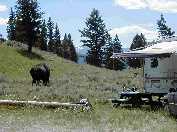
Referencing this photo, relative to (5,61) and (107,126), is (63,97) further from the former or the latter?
(5,61)

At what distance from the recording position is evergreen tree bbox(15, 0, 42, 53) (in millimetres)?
80750

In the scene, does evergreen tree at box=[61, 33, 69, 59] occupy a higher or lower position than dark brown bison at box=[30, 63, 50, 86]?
higher

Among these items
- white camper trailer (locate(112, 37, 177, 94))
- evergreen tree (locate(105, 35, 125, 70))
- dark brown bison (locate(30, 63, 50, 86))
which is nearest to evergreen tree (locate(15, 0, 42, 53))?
evergreen tree (locate(105, 35, 125, 70))

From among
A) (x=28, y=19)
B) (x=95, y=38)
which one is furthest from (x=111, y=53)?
(x=28, y=19)

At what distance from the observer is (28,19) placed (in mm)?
81125

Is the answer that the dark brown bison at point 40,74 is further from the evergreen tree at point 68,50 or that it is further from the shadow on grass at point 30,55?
the evergreen tree at point 68,50

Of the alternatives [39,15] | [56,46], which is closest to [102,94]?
[39,15]

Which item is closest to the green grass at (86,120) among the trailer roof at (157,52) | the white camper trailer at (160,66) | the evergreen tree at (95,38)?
the white camper trailer at (160,66)

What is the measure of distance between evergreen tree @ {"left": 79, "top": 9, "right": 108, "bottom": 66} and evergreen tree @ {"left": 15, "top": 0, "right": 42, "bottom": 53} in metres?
23.5

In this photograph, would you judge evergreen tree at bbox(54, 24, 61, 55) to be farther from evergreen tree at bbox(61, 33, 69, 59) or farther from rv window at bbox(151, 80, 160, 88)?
rv window at bbox(151, 80, 160, 88)

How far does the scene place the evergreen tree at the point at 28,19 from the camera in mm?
80750

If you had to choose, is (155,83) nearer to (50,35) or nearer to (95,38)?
(95,38)

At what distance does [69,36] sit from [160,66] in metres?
121

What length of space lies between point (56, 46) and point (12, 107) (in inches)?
4257
